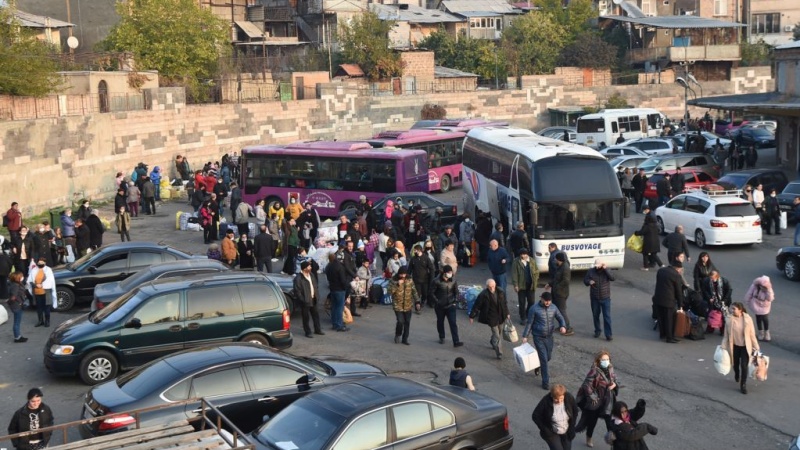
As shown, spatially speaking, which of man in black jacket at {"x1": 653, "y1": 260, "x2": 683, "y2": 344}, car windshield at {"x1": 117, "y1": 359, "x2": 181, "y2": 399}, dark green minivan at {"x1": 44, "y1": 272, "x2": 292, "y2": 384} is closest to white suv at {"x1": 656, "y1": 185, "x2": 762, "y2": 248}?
man in black jacket at {"x1": 653, "y1": 260, "x2": 683, "y2": 344}

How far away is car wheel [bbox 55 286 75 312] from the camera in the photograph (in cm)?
2155

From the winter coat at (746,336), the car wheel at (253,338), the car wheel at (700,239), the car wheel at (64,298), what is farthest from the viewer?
the car wheel at (700,239)

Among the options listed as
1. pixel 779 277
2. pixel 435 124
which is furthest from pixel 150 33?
pixel 779 277

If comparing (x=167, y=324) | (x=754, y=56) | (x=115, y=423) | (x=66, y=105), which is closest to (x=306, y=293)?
(x=167, y=324)

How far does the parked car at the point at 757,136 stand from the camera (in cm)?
4638

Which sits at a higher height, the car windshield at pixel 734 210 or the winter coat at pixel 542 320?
the car windshield at pixel 734 210

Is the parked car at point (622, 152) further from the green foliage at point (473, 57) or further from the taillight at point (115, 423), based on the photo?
the green foliage at point (473, 57)

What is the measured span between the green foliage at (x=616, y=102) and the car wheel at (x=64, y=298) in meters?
51.1

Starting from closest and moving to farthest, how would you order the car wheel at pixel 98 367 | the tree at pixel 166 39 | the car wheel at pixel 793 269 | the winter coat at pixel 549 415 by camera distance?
1. the winter coat at pixel 549 415
2. the car wheel at pixel 98 367
3. the car wheel at pixel 793 269
4. the tree at pixel 166 39

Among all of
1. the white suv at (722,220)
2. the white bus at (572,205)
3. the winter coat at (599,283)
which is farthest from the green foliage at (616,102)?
the winter coat at (599,283)

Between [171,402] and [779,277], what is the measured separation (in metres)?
15.9

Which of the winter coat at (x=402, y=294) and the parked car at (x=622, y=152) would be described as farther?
the parked car at (x=622, y=152)

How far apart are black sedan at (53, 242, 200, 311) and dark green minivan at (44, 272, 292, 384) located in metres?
4.77

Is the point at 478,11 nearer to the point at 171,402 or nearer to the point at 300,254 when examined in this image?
the point at 300,254
